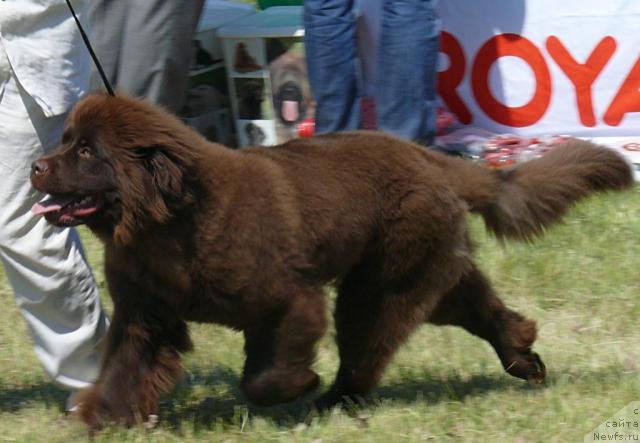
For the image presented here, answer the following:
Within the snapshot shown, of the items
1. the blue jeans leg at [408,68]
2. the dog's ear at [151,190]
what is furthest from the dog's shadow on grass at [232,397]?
the blue jeans leg at [408,68]

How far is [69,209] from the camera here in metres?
3.53

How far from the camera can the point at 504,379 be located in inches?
187

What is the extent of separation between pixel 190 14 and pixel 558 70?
2667mm

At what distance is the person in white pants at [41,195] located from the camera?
3822 millimetres

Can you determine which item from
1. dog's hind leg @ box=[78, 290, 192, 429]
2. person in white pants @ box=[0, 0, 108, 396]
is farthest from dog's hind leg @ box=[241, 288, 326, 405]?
person in white pants @ box=[0, 0, 108, 396]

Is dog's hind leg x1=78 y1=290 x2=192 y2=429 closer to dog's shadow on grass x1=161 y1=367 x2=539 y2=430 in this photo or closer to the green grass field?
the green grass field

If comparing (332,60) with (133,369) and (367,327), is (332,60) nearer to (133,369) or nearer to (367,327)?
(367,327)

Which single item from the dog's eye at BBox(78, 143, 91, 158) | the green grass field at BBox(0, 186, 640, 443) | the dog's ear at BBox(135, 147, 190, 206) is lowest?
A: the green grass field at BBox(0, 186, 640, 443)

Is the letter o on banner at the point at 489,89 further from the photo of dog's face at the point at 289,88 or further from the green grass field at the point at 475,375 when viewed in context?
the photo of dog's face at the point at 289,88

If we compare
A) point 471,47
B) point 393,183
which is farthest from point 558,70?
point 393,183

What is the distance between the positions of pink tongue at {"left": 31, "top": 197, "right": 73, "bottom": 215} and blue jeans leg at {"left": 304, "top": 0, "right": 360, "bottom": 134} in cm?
292

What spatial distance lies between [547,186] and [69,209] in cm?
193

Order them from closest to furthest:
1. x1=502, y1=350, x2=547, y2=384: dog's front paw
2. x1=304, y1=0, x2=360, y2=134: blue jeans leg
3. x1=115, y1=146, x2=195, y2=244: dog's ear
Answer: x1=115, y1=146, x2=195, y2=244: dog's ear, x1=502, y1=350, x2=547, y2=384: dog's front paw, x1=304, y1=0, x2=360, y2=134: blue jeans leg

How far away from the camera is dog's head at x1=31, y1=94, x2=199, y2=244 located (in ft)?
11.5
